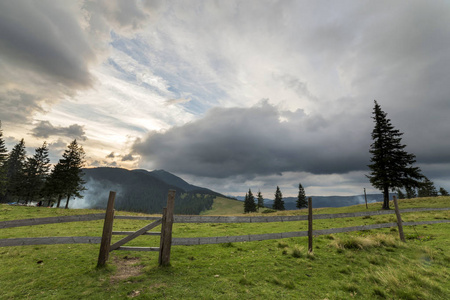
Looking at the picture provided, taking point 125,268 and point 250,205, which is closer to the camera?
point 125,268

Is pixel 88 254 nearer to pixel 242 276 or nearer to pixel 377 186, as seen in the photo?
pixel 242 276

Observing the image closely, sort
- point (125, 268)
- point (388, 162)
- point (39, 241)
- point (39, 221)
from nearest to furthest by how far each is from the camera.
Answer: point (39, 221)
point (39, 241)
point (125, 268)
point (388, 162)

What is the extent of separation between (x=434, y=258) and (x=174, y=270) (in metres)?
10.1

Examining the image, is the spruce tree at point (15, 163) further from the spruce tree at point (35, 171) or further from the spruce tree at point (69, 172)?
the spruce tree at point (69, 172)

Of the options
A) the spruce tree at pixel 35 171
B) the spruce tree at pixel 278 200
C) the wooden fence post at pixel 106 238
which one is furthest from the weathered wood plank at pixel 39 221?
the spruce tree at pixel 278 200

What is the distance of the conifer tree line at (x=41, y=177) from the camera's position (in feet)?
136

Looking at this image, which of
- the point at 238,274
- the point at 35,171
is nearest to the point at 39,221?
the point at 238,274

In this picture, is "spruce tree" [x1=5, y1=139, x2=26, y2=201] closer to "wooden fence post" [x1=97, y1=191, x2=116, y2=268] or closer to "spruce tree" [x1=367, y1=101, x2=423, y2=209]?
"wooden fence post" [x1=97, y1=191, x2=116, y2=268]

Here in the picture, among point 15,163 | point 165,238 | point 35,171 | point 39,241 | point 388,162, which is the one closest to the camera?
point 39,241

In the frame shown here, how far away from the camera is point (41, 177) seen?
5328cm

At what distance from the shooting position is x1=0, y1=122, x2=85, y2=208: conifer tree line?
41469 mm

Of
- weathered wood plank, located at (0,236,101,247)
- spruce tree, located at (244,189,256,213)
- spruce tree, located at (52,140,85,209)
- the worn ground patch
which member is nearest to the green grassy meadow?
the worn ground patch

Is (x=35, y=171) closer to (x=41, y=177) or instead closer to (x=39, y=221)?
(x=41, y=177)

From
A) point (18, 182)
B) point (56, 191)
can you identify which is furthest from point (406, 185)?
point (18, 182)
